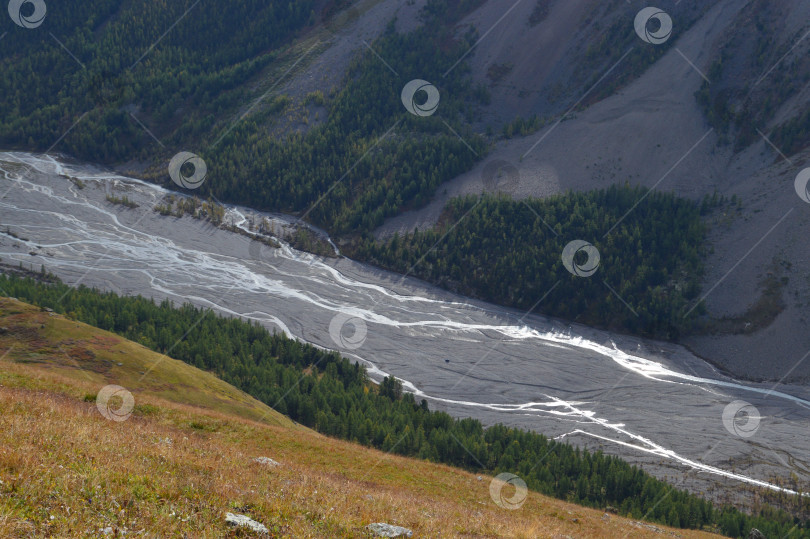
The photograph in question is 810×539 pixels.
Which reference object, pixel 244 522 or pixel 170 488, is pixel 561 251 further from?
pixel 244 522

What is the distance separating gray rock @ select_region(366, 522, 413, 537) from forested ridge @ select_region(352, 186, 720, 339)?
7536 cm

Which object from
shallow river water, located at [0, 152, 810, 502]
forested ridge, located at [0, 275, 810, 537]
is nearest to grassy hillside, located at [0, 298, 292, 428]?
forested ridge, located at [0, 275, 810, 537]

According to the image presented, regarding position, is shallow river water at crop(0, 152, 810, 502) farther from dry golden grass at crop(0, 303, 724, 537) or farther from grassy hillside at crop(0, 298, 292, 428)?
dry golden grass at crop(0, 303, 724, 537)

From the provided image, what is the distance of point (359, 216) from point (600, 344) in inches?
1905

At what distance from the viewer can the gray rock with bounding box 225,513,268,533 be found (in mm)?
12711

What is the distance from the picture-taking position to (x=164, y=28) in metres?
166

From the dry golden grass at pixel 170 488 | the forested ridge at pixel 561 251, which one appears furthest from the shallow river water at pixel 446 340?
the dry golden grass at pixel 170 488

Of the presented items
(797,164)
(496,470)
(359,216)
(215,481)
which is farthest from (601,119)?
(215,481)

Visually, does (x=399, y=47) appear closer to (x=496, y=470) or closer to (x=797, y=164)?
(x=797, y=164)

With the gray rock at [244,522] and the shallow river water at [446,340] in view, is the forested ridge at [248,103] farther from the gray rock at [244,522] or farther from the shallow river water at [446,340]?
the gray rock at [244,522]

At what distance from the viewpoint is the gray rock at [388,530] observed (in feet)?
48.2

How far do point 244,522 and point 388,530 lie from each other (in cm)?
363

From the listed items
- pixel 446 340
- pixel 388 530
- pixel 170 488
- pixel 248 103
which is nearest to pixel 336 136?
pixel 248 103

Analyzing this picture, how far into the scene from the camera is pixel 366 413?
5681 cm
